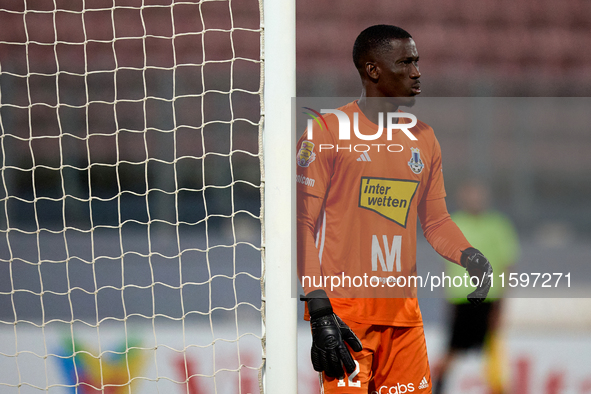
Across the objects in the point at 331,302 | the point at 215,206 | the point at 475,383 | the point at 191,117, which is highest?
the point at 191,117

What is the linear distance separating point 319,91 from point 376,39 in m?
1.07

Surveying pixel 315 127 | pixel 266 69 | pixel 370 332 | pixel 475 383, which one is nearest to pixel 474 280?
pixel 370 332

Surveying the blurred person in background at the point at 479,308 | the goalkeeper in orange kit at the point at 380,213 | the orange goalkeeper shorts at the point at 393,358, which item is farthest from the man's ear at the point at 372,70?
the blurred person in background at the point at 479,308

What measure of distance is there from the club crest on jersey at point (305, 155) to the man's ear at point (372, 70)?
201 mm

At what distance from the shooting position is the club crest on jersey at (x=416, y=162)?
1013 millimetres

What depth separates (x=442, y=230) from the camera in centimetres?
102

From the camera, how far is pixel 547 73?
2223mm

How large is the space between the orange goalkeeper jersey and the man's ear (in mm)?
77

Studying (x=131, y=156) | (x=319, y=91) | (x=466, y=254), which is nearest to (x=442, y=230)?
(x=466, y=254)

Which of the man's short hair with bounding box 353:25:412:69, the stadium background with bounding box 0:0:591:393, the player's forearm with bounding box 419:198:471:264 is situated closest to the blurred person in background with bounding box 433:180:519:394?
the stadium background with bounding box 0:0:591:393

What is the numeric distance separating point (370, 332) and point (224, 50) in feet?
5.21

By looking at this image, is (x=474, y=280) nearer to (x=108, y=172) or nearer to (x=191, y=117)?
(x=191, y=117)

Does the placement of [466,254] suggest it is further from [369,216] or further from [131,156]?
[131,156]

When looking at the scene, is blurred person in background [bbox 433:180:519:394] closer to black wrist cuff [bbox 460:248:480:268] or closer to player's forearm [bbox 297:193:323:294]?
black wrist cuff [bbox 460:248:480:268]
